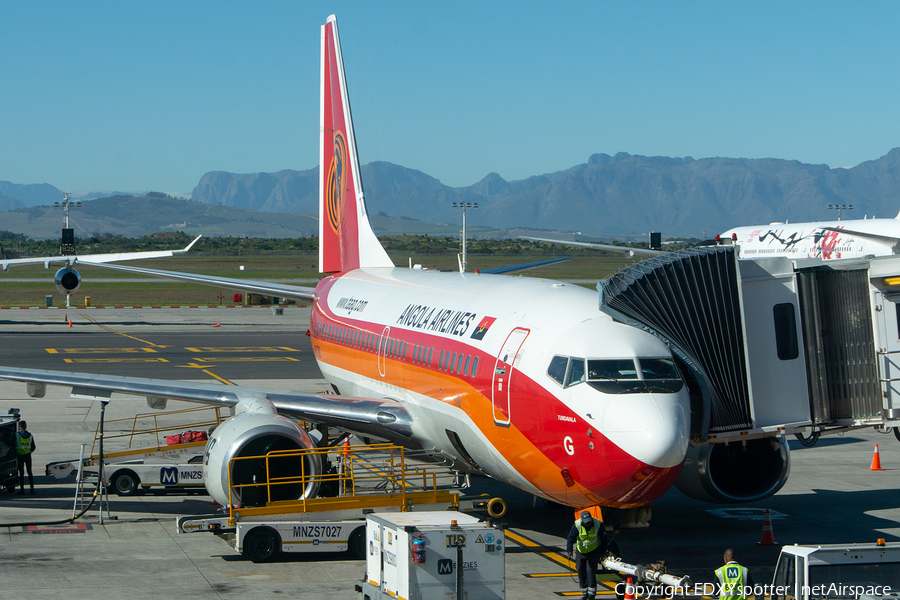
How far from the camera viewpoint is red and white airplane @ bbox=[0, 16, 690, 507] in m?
12.6

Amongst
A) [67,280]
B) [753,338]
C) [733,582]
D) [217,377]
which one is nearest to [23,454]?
[753,338]

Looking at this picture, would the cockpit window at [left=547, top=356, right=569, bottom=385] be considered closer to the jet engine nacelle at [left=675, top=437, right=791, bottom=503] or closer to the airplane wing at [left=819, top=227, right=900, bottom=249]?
the jet engine nacelle at [left=675, top=437, right=791, bottom=503]

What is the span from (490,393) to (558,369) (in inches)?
72.4

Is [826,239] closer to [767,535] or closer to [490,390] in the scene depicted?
[767,535]

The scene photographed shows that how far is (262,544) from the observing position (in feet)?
50.7

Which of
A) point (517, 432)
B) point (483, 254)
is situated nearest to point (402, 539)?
point (517, 432)

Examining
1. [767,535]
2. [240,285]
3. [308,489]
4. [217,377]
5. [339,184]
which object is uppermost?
[339,184]

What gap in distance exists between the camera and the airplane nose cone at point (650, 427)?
39.8 ft

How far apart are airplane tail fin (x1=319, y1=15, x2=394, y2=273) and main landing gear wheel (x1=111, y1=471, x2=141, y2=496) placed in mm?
9997

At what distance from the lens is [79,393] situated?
1927 centimetres

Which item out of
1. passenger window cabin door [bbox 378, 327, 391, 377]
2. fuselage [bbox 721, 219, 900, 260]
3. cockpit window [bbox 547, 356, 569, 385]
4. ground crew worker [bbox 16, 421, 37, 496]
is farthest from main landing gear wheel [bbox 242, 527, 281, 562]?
fuselage [bbox 721, 219, 900, 260]

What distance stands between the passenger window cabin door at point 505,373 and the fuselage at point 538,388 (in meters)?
0.02

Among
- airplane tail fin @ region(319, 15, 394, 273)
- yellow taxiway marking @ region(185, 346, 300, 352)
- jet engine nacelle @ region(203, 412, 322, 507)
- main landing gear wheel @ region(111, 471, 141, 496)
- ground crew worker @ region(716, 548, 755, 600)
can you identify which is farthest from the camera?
yellow taxiway marking @ region(185, 346, 300, 352)

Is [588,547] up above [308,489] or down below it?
below
